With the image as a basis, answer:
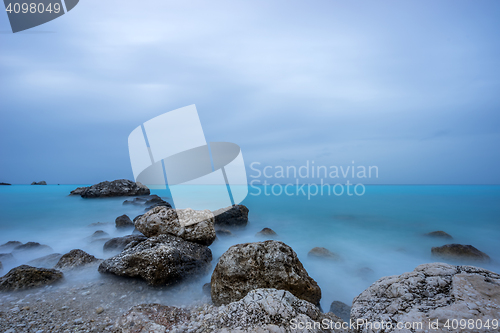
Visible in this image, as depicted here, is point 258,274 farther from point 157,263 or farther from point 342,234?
point 342,234

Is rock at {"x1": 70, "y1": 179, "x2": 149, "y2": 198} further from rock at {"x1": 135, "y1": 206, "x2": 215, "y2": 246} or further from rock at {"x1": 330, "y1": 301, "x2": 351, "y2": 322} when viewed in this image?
rock at {"x1": 330, "y1": 301, "x2": 351, "y2": 322}

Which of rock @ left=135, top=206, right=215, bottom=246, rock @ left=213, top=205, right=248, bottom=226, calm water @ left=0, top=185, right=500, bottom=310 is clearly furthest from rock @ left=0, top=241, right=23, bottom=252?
rock @ left=213, top=205, right=248, bottom=226

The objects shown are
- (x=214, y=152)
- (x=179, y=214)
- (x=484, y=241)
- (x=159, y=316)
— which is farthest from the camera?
(x=484, y=241)

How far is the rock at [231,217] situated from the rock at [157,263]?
4950 mm

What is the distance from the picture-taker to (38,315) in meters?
3.29

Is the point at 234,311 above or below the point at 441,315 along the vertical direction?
below

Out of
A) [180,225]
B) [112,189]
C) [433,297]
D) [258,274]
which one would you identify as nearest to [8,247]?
[180,225]

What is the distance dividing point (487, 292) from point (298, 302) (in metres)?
1.80

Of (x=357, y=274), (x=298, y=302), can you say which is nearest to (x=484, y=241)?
(x=357, y=274)

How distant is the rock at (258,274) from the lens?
385 centimetres

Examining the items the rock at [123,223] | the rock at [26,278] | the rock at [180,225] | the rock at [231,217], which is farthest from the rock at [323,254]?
the rock at [123,223]

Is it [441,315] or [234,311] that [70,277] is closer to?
[234,311]

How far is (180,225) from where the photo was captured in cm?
597

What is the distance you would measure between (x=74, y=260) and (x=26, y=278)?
1.16 metres
